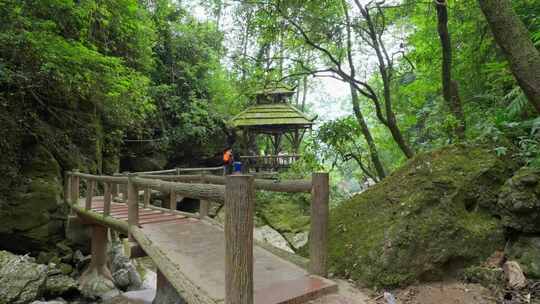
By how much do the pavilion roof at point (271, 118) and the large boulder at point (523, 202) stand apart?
36.2ft

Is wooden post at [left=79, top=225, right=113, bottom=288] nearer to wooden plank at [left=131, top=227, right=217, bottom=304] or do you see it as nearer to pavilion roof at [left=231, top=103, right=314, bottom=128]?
wooden plank at [left=131, top=227, right=217, bottom=304]

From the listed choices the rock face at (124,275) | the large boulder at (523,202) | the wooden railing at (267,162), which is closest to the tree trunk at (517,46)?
the large boulder at (523,202)

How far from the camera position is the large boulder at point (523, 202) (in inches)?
105

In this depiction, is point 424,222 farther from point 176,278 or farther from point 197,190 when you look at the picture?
point 176,278

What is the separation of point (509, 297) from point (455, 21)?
589 cm

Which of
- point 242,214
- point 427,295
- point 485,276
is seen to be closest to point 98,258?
point 242,214

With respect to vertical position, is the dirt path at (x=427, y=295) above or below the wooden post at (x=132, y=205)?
below

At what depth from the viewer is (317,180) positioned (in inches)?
109

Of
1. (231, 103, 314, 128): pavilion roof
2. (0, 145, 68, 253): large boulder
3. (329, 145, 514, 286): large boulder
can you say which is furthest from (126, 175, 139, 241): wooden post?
(231, 103, 314, 128): pavilion roof

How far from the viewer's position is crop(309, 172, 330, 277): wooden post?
2.78m

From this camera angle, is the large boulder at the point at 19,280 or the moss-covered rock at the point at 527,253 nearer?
the moss-covered rock at the point at 527,253

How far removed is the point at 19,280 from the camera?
5.61 metres

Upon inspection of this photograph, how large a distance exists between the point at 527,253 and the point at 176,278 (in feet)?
10.0

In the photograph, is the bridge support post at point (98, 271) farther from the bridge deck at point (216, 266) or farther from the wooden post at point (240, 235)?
the wooden post at point (240, 235)
